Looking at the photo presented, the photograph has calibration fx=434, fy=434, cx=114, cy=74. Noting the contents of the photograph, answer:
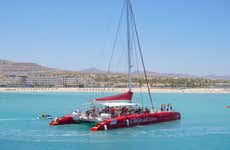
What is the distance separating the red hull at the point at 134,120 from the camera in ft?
96.1

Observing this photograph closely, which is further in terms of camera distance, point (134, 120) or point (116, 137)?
point (134, 120)

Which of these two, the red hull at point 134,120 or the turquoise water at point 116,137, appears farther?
the red hull at point 134,120

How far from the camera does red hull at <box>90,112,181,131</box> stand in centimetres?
2928

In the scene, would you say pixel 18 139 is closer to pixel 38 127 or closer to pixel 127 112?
pixel 38 127

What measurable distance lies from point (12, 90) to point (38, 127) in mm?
114478

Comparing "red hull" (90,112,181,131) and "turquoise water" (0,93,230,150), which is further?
"red hull" (90,112,181,131)

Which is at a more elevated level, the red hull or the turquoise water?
the red hull

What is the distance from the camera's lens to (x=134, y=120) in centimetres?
3123

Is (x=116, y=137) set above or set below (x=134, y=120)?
below

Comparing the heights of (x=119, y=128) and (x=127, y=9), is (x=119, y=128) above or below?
below

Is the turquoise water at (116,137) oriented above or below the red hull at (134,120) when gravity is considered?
below

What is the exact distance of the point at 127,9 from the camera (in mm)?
34500

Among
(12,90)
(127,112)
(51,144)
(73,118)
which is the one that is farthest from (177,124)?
(12,90)

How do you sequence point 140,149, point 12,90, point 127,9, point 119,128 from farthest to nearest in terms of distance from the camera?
point 12,90 → point 127,9 → point 119,128 → point 140,149
